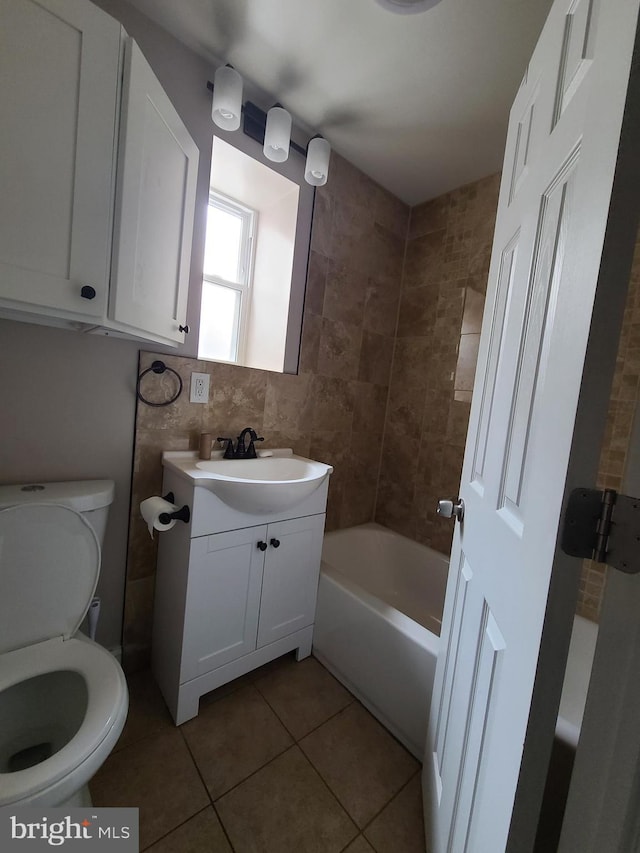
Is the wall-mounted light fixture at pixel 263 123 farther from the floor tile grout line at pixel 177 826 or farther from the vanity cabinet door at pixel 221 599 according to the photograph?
the floor tile grout line at pixel 177 826

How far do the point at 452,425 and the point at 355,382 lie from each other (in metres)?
0.63

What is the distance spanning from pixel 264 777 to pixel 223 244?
224cm

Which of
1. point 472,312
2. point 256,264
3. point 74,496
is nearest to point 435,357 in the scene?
point 472,312

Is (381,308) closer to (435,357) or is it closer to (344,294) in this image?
(344,294)

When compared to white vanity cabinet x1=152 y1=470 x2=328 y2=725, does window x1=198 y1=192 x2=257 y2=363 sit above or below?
above

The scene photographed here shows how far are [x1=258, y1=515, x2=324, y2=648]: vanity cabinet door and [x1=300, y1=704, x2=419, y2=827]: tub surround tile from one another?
380 millimetres

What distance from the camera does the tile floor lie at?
0.96m

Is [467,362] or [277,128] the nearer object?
[277,128]

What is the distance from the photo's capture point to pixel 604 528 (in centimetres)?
40

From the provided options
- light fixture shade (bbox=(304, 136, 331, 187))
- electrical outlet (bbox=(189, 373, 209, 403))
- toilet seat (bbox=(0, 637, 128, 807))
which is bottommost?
toilet seat (bbox=(0, 637, 128, 807))

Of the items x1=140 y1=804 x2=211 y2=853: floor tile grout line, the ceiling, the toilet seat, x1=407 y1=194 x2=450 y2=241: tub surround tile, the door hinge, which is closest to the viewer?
the door hinge

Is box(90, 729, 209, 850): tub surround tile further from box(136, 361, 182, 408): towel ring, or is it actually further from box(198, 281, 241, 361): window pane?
box(198, 281, 241, 361): window pane

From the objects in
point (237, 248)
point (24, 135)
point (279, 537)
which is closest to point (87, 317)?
point (24, 135)

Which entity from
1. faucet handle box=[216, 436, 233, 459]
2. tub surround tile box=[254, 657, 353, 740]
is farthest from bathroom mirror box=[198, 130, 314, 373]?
tub surround tile box=[254, 657, 353, 740]
